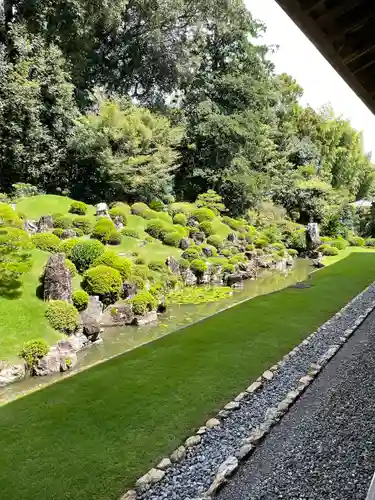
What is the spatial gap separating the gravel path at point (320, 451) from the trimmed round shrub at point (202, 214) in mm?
13052

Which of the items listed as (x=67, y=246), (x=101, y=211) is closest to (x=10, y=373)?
(x=67, y=246)

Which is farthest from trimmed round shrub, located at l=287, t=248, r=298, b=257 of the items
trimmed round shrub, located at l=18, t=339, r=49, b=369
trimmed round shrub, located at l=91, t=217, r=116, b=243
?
trimmed round shrub, located at l=18, t=339, r=49, b=369

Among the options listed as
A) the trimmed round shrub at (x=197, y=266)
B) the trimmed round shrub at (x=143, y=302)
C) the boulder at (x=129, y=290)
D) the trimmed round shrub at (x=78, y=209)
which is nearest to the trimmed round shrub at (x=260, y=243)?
the trimmed round shrub at (x=197, y=266)

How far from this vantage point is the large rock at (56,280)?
8.02 metres

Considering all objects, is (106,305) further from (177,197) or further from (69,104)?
(177,197)

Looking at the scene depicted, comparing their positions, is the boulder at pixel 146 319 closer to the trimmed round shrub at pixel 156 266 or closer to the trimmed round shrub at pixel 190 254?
the trimmed round shrub at pixel 156 266

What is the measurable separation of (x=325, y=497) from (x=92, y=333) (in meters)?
5.54

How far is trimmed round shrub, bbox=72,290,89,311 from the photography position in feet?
27.1

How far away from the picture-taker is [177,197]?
2214cm

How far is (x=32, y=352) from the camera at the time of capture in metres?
6.43

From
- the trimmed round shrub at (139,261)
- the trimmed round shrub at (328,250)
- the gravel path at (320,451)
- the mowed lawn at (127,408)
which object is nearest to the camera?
the gravel path at (320,451)

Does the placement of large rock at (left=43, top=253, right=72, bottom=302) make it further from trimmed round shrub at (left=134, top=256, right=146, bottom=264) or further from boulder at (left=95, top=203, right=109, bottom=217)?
boulder at (left=95, top=203, right=109, bottom=217)

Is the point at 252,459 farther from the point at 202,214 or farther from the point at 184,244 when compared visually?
the point at 202,214

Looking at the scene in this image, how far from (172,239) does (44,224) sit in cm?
427
